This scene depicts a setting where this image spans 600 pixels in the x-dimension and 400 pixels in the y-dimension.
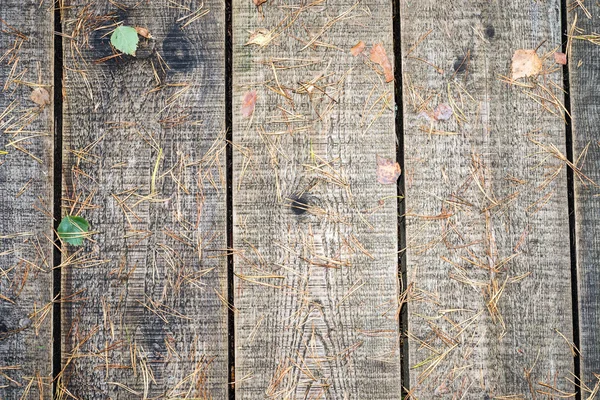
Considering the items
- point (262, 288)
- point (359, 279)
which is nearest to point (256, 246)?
point (262, 288)

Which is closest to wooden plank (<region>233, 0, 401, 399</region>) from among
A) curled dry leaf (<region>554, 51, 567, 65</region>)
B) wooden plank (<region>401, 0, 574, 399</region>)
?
wooden plank (<region>401, 0, 574, 399</region>)

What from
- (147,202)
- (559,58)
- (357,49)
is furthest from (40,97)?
(559,58)

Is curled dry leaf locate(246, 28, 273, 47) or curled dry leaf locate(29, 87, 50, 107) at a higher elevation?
curled dry leaf locate(246, 28, 273, 47)

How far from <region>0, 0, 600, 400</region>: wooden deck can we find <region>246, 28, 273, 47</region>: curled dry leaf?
0.01 m

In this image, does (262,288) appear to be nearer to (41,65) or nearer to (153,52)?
(153,52)

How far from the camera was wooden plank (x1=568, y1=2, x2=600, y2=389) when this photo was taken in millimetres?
1737

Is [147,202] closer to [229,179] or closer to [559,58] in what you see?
[229,179]

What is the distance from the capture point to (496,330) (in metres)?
1.71

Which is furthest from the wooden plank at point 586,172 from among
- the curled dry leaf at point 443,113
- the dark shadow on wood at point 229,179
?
the dark shadow on wood at point 229,179

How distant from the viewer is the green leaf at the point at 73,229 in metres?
1.71

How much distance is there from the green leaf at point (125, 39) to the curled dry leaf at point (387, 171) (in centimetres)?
98

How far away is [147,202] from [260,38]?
72 cm

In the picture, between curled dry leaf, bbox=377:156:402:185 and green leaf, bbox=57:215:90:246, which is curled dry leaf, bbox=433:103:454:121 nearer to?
curled dry leaf, bbox=377:156:402:185

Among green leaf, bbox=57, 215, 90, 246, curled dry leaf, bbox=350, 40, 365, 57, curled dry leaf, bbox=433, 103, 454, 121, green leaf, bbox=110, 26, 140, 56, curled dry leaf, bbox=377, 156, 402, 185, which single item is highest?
green leaf, bbox=110, 26, 140, 56
